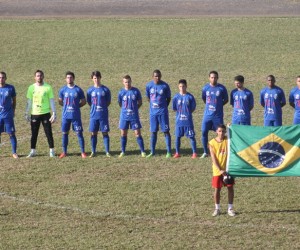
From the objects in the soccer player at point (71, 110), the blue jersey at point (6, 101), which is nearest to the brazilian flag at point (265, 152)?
the soccer player at point (71, 110)

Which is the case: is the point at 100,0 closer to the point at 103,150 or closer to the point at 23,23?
the point at 23,23

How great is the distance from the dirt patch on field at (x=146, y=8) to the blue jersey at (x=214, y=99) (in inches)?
863

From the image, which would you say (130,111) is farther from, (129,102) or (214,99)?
(214,99)

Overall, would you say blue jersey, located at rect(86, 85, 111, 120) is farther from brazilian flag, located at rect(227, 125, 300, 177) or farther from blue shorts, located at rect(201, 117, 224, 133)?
brazilian flag, located at rect(227, 125, 300, 177)

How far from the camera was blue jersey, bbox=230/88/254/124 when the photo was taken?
68.9 ft

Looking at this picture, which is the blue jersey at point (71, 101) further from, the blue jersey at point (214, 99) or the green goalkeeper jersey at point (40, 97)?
the blue jersey at point (214, 99)

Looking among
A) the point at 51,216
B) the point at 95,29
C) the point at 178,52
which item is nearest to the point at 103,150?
the point at 51,216

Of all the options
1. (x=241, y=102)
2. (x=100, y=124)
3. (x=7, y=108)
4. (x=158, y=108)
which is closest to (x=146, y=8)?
(x=158, y=108)

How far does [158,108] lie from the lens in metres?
21.4

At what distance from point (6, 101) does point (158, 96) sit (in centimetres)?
382

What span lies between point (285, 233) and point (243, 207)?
5.46ft

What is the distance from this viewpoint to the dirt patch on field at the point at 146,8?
43.1m

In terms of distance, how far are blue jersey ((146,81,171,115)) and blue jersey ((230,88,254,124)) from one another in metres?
1.69

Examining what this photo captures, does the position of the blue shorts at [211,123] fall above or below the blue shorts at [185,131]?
above
